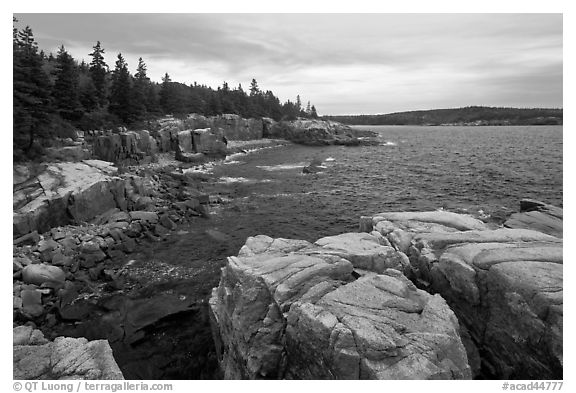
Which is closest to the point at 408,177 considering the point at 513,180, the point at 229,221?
the point at 513,180

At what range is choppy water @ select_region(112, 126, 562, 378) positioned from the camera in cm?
2105

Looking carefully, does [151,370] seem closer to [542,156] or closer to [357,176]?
[357,176]

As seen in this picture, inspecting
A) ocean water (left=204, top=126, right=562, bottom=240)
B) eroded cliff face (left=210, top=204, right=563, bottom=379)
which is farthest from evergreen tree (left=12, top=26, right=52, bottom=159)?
eroded cliff face (left=210, top=204, right=563, bottom=379)

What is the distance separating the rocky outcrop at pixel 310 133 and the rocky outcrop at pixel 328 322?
310 feet

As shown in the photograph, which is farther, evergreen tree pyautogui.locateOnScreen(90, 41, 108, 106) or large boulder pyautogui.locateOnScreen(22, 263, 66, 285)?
evergreen tree pyautogui.locateOnScreen(90, 41, 108, 106)

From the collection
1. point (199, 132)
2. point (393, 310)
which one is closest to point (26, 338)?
point (393, 310)

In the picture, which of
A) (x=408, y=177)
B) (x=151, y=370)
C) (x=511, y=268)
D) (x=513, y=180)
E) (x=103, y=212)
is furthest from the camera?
(x=408, y=177)

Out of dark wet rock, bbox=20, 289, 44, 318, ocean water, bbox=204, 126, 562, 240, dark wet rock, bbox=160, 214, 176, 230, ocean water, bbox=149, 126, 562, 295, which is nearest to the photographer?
dark wet rock, bbox=20, 289, 44, 318

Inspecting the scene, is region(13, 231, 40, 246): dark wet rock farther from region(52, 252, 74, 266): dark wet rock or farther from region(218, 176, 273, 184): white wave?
region(218, 176, 273, 184): white wave

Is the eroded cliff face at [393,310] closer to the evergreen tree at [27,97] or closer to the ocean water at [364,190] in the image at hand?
the ocean water at [364,190]

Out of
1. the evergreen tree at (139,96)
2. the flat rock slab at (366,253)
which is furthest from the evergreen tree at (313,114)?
the flat rock slab at (366,253)

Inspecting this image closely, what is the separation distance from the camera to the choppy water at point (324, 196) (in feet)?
69.1

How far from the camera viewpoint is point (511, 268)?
10.2 metres
